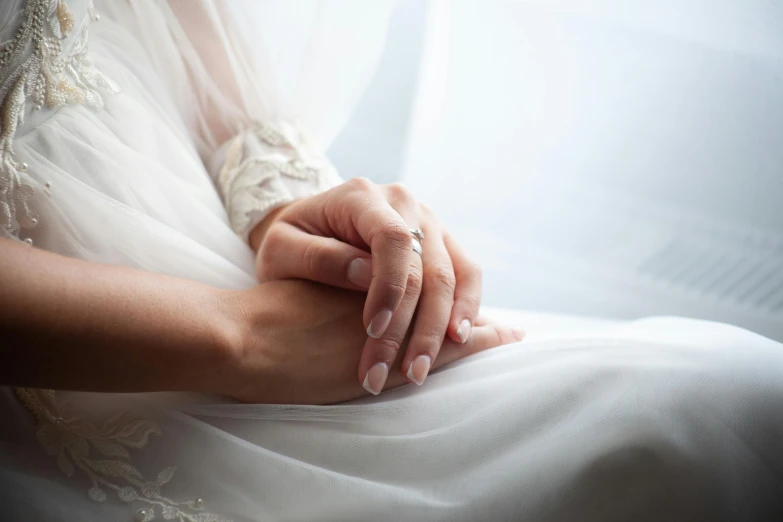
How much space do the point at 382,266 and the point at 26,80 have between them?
0.45 m

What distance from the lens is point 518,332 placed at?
0.80 meters

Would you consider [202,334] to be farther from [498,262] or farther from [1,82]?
[498,262]

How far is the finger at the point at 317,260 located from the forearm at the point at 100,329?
133 mm

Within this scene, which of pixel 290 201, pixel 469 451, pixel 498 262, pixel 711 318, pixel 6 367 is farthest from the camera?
pixel 498 262

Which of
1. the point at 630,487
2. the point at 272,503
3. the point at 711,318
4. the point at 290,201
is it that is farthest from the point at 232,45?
the point at 711,318

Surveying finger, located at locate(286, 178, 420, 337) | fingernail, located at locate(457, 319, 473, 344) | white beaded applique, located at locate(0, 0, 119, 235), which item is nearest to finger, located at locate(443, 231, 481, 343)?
fingernail, located at locate(457, 319, 473, 344)

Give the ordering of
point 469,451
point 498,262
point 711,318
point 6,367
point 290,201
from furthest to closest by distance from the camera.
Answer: point 498,262
point 711,318
point 290,201
point 469,451
point 6,367

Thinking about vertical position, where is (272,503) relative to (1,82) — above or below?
below

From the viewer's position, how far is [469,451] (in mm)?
597

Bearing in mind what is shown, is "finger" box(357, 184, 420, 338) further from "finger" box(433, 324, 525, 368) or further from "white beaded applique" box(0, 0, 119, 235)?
"white beaded applique" box(0, 0, 119, 235)

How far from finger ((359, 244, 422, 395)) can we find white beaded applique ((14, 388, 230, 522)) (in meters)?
0.21

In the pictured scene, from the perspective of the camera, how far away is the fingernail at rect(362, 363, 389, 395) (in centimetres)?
65

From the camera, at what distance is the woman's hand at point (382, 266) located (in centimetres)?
64

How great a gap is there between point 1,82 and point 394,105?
38.0 inches
